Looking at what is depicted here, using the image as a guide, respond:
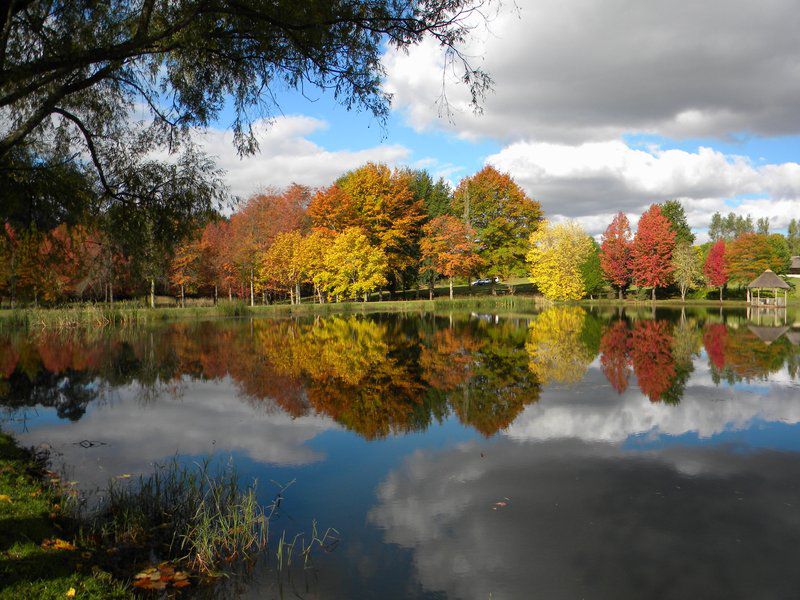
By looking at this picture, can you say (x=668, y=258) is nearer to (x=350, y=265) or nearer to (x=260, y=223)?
(x=350, y=265)

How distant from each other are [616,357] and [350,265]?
29.3 metres

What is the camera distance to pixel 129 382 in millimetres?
16047

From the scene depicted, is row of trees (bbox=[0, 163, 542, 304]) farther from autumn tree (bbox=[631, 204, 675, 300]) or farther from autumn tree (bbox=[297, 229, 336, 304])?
autumn tree (bbox=[631, 204, 675, 300])

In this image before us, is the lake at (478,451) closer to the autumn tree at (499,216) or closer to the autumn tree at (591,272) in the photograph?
the autumn tree at (499,216)

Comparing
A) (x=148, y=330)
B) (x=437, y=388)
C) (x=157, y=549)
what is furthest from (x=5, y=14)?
(x=148, y=330)

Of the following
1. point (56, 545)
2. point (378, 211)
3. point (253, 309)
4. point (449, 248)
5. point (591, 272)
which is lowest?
point (56, 545)

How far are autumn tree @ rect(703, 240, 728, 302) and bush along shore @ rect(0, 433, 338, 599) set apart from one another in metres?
64.8

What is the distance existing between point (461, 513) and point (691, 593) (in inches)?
102

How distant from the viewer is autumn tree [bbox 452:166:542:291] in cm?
5581

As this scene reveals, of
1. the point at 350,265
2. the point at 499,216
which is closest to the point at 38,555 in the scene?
the point at 350,265

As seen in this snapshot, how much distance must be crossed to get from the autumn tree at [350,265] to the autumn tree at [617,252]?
2787 cm

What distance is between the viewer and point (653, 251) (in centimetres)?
5794

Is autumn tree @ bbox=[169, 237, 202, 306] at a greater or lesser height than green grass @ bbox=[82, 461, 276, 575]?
greater

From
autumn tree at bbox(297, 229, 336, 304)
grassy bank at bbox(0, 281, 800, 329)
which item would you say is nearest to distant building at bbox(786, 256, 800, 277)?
grassy bank at bbox(0, 281, 800, 329)
